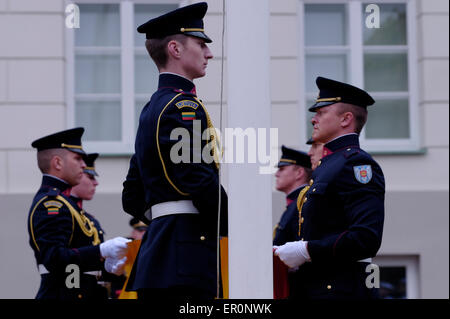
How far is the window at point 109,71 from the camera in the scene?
913cm

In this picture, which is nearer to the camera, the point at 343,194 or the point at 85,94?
the point at 343,194

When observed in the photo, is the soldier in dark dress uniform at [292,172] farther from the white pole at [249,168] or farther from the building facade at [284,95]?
the white pole at [249,168]

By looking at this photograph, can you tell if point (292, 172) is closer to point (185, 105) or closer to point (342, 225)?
point (342, 225)

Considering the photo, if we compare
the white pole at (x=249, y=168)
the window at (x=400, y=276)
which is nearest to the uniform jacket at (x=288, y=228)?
the window at (x=400, y=276)

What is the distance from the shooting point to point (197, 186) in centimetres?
393

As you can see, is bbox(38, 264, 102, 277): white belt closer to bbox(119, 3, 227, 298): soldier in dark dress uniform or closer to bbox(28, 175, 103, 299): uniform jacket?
bbox(28, 175, 103, 299): uniform jacket

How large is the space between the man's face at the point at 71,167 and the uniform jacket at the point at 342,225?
2.24 metres

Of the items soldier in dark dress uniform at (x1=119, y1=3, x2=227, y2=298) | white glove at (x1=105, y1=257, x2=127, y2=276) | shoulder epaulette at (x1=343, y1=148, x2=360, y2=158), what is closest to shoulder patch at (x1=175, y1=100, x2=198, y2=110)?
soldier in dark dress uniform at (x1=119, y1=3, x2=227, y2=298)

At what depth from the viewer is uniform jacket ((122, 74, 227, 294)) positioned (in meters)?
3.97

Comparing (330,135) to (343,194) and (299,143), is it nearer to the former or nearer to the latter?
(343,194)

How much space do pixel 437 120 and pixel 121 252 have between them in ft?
15.8

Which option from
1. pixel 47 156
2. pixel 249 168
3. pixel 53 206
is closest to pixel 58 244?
pixel 53 206
